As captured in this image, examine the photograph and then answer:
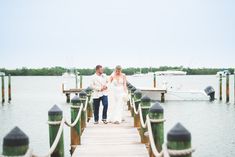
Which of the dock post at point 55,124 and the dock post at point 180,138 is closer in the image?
the dock post at point 180,138

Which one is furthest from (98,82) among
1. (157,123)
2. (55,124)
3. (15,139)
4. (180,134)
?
(180,134)

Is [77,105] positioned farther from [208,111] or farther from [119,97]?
[208,111]

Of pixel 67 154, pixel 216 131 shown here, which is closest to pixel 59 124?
pixel 67 154

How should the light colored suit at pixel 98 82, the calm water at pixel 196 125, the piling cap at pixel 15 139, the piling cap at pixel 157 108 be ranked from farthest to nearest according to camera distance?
the calm water at pixel 196 125 < the light colored suit at pixel 98 82 < the piling cap at pixel 157 108 < the piling cap at pixel 15 139

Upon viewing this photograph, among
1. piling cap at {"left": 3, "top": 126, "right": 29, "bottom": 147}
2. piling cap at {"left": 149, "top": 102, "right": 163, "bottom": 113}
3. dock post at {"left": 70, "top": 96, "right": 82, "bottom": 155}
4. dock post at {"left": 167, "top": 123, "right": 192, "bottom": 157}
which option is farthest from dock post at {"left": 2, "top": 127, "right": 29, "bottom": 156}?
dock post at {"left": 70, "top": 96, "right": 82, "bottom": 155}

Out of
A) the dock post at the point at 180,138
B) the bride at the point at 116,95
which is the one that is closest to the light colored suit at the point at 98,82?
the bride at the point at 116,95

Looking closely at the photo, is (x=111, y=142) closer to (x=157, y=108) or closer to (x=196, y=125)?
(x=157, y=108)

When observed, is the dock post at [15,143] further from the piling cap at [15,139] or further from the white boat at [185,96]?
the white boat at [185,96]

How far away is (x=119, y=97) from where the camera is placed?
13.8 meters

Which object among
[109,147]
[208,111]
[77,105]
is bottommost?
[208,111]

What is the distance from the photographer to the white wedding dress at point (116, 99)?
1371 centimetres

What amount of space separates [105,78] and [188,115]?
2224 cm

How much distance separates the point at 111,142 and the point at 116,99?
150 inches

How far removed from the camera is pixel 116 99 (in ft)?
45.7
